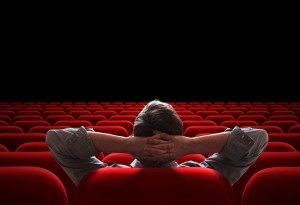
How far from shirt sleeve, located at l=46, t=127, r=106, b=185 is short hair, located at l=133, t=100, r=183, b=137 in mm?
211

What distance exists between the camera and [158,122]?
1.54 metres

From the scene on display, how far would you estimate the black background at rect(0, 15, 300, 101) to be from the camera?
14.6 metres

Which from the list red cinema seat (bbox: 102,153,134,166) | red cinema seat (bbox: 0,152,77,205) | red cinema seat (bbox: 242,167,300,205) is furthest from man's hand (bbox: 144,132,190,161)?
red cinema seat (bbox: 102,153,134,166)

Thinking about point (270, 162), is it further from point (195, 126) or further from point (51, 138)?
point (195, 126)

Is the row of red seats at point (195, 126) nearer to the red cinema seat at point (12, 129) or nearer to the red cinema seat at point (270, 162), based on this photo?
the red cinema seat at point (12, 129)

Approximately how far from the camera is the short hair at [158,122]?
154cm

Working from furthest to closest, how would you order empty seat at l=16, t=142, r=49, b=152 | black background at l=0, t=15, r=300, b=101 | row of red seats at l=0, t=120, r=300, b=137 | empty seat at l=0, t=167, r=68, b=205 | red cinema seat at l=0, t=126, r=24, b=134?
1. black background at l=0, t=15, r=300, b=101
2. red cinema seat at l=0, t=126, r=24, b=134
3. row of red seats at l=0, t=120, r=300, b=137
4. empty seat at l=16, t=142, r=49, b=152
5. empty seat at l=0, t=167, r=68, b=205

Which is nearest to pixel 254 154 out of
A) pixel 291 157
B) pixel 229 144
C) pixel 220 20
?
pixel 229 144

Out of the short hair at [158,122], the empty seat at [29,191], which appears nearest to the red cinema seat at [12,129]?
the short hair at [158,122]

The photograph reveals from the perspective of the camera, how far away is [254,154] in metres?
1.53

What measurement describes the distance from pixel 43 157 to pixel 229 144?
886 millimetres

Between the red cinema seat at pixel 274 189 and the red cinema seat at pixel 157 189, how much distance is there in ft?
0.23

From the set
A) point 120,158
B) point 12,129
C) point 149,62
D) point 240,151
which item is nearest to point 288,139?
point 120,158

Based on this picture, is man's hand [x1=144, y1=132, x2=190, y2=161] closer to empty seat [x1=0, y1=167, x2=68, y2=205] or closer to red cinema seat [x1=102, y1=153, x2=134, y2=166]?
empty seat [x1=0, y1=167, x2=68, y2=205]
